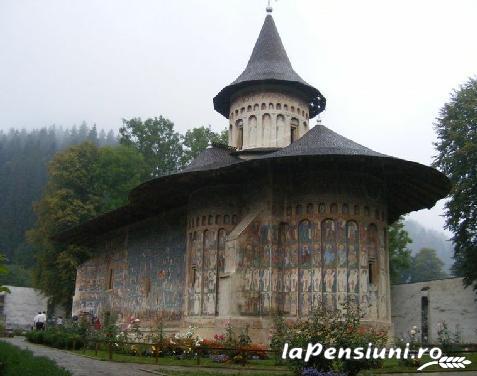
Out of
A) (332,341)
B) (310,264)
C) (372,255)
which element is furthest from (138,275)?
(332,341)

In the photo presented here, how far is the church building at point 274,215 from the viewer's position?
15.5 meters

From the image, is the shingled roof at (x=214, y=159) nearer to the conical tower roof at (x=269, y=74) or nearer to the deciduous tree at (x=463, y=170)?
the conical tower roof at (x=269, y=74)

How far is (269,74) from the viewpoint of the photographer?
69.3ft

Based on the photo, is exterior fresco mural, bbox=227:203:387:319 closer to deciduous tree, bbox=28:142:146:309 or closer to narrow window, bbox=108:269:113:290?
narrow window, bbox=108:269:113:290

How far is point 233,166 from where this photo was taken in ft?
52.4

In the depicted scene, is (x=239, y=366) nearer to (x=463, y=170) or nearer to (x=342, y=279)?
(x=342, y=279)

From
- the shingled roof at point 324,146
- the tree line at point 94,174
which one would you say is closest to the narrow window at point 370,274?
the shingled roof at point 324,146

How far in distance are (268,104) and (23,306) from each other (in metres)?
27.5

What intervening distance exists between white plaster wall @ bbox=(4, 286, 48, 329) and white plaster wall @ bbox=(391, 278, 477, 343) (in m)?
24.4

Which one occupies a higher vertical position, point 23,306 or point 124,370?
point 23,306

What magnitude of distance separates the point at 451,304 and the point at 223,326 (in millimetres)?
12099

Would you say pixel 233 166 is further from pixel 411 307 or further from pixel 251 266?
pixel 411 307

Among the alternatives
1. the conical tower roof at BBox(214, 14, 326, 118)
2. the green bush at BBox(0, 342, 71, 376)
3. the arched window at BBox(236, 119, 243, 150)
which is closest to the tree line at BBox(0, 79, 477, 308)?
the conical tower roof at BBox(214, 14, 326, 118)

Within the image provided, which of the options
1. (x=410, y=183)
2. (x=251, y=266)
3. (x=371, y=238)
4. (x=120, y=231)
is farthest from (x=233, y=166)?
(x=120, y=231)
